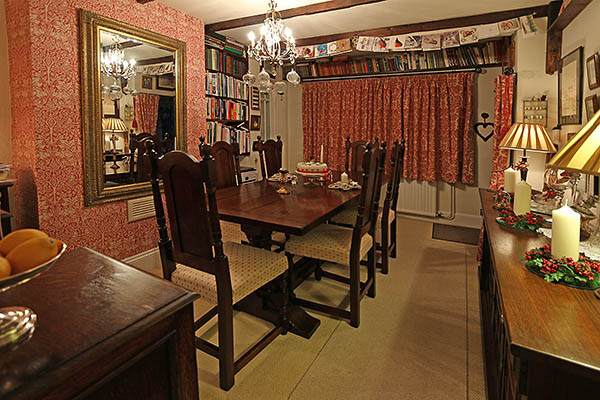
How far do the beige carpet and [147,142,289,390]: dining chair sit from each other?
152mm

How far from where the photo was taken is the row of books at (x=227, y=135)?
419 cm

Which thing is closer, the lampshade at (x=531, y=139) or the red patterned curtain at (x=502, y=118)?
the lampshade at (x=531, y=139)

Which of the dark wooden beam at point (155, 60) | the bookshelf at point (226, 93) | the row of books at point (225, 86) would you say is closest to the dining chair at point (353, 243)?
the dark wooden beam at point (155, 60)

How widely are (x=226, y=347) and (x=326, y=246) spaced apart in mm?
894

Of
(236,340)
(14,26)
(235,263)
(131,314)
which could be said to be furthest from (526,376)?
(14,26)

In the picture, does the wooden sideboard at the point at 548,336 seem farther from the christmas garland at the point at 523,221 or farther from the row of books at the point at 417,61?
the row of books at the point at 417,61

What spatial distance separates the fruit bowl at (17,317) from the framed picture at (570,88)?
2.96 m

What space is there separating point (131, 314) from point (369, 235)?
2.02m

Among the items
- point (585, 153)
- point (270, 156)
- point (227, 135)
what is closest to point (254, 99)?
point (227, 135)

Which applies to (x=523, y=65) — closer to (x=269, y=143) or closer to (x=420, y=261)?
(x=420, y=261)

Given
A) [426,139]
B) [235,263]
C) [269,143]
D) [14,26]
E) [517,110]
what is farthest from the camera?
[426,139]

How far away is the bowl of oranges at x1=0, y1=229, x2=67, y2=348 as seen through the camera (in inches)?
24.6

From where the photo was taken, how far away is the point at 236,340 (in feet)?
7.00

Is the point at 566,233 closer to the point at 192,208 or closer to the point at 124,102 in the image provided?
the point at 192,208
